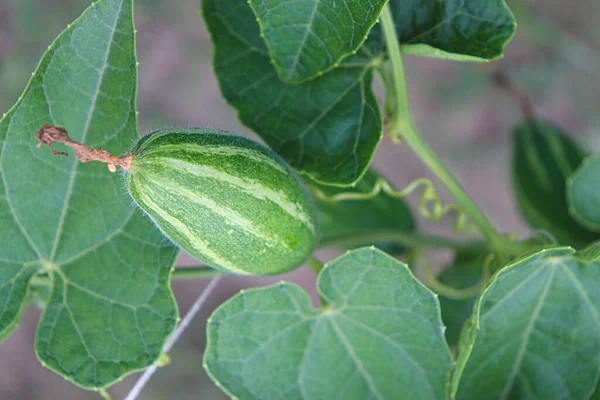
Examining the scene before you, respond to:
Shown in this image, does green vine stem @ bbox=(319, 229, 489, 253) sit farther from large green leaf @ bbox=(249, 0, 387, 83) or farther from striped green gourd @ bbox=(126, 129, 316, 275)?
large green leaf @ bbox=(249, 0, 387, 83)

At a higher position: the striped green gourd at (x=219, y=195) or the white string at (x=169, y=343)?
the striped green gourd at (x=219, y=195)

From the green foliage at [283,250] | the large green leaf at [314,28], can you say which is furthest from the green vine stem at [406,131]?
the large green leaf at [314,28]

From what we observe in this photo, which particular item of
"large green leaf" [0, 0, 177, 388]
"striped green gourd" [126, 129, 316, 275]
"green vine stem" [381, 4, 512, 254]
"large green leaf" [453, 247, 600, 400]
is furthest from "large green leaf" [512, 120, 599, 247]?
"large green leaf" [0, 0, 177, 388]

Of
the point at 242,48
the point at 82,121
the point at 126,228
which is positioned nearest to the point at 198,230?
the point at 126,228

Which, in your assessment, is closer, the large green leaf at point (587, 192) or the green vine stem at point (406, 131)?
the green vine stem at point (406, 131)

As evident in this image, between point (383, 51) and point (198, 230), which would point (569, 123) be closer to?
point (383, 51)

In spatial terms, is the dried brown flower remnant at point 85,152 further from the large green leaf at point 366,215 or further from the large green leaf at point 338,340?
the large green leaf at point 366,215
